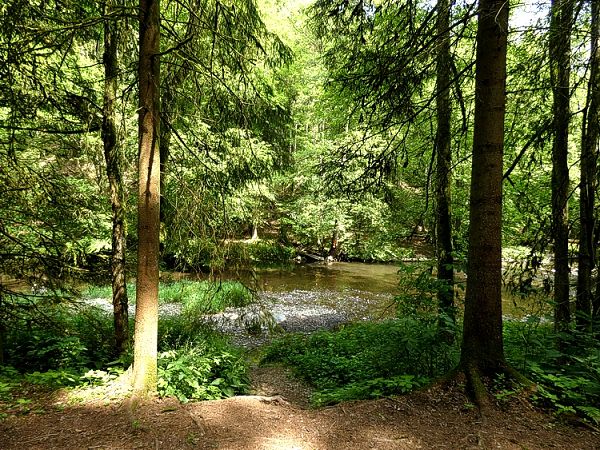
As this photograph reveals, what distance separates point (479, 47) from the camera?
3783mm

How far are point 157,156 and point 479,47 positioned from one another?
145 inches

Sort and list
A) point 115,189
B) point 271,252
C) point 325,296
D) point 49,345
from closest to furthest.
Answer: point 115,189 < point 49,345 < point 325,296 < point 271,252

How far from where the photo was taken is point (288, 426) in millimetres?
3592

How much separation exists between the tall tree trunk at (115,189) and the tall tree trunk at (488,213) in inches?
190

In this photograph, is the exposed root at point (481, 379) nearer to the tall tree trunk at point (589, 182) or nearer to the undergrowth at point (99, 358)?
the tall tree trunk at point (589, 182)

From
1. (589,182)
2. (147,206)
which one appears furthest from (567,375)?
(147,206)

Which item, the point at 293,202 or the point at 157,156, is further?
the point at 293,202

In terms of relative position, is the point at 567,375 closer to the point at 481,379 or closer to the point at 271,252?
the point at 481,379

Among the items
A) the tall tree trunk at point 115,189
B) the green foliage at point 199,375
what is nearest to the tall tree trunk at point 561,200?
the green foliage at point 199,375

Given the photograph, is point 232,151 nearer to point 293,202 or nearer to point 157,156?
point 157,156

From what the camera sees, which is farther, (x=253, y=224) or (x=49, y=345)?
(x=49, y=345)

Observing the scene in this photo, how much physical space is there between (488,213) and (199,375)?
406 cm

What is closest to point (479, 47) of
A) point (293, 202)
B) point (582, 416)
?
point (582, 416)

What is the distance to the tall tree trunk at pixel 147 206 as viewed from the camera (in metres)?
3.91
